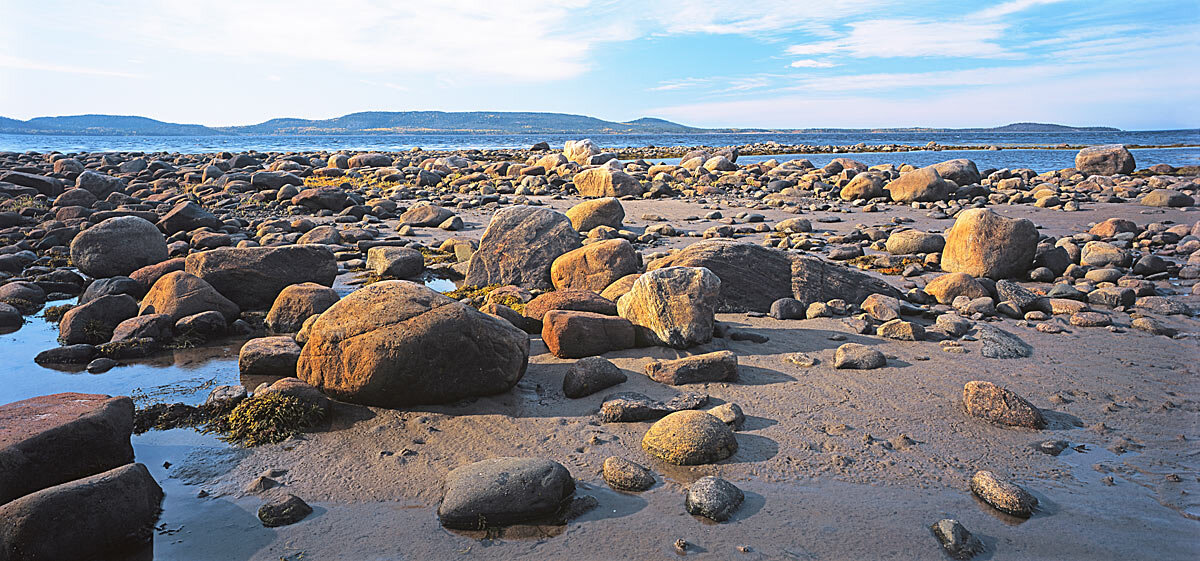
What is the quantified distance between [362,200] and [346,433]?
15.5 meters

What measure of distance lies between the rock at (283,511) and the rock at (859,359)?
4192 mm

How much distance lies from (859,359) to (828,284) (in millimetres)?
2116

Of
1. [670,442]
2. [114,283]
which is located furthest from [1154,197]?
[114,283]

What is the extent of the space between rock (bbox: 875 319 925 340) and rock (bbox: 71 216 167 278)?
9.54 meters

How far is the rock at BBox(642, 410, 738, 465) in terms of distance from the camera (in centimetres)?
425

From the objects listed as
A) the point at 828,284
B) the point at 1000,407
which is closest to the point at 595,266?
the point at 828,284

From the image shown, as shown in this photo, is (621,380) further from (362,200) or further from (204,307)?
(362,200)

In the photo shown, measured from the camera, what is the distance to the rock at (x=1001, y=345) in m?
6.20

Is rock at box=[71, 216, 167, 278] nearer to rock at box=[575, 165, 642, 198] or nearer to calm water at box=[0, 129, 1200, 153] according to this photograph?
rock at box=[575, 165, 642, 198]

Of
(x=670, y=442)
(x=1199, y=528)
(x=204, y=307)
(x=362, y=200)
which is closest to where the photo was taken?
(x=1199, y=528)

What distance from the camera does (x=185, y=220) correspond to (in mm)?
13016

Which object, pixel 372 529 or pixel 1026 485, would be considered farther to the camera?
pixel 1026 485

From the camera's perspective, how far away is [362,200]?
19.2 m

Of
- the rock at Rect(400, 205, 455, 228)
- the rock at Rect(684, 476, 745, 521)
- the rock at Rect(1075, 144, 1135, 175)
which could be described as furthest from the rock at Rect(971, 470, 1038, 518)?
the rock at Rect(1075, 144, 1135, 175)
